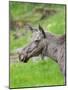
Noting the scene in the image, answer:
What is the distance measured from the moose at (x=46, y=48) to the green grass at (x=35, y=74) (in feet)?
0.22

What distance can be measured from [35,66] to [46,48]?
242mm

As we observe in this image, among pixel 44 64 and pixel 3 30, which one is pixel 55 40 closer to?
pixel 44 64

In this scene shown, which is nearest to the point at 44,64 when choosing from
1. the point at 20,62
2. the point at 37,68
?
the point at 37,68

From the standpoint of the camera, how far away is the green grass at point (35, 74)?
2.29 meters

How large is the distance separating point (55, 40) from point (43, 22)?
251 mm

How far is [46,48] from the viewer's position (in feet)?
7.86

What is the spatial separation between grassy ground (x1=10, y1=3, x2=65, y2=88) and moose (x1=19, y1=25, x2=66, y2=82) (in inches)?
2.0

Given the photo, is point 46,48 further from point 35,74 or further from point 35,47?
point 35,74

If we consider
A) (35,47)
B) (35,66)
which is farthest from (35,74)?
(35,47)

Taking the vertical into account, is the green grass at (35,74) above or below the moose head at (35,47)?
below

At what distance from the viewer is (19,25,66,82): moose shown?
92.1 inches

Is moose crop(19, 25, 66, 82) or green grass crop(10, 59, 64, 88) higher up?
moose crop(19, 25, 66, 82)

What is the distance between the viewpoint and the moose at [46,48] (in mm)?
2340

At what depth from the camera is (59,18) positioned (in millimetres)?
2457
